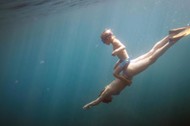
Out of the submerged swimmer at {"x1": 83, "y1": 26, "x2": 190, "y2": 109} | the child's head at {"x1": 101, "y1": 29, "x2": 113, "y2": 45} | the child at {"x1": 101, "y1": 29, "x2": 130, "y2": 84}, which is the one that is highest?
the child's head at {"x1": 101, "y1": 29, "x2": 113, "y2": 45}

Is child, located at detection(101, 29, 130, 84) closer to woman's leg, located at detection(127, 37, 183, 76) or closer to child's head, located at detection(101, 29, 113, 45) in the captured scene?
child's head, located at detection(101, 29, 113, 45)

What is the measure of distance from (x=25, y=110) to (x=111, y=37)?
43021 mm

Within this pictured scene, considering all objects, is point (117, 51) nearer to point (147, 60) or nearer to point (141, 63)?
point (141, 63)

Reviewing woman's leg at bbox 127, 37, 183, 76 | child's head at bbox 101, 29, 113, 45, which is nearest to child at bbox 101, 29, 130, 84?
child's head at bbox 101, 29, 113, 45

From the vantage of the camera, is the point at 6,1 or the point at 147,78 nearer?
the point at 6,1

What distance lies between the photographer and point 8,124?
1580 inches

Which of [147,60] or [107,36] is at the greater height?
[107,36]

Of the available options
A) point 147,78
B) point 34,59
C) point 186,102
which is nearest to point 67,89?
point 147,78

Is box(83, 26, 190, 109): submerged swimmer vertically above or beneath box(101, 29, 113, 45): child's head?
beneath

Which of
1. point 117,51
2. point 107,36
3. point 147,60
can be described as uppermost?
point 107,36

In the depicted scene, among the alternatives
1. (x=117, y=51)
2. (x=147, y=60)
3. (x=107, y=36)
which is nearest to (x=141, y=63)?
(x=147, y=60)

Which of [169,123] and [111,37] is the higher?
[111,37]

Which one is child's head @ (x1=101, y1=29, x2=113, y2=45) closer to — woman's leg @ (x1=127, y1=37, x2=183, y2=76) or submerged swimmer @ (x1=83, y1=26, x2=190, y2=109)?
submerged swimmer @ (x1=83, y1=26, x2=190, y2=109)

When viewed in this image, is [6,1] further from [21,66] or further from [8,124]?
[21,66]
